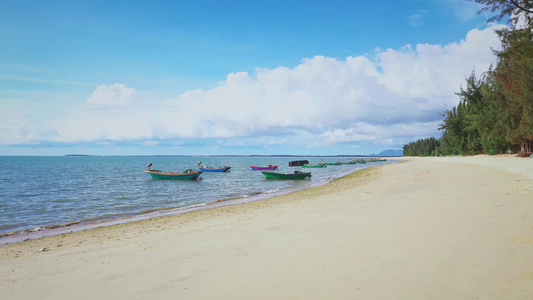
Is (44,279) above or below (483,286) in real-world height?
below

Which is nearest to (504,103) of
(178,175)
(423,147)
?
(178,175)

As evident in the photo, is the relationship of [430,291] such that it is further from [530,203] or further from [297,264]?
[530,203]

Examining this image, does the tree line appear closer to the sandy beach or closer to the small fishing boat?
the sandy beach

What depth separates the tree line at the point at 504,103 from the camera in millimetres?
8172

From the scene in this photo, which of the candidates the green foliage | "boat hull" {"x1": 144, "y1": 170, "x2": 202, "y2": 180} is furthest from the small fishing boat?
the green foliage

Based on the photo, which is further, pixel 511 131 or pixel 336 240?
pixel 511 131

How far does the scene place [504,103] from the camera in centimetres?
4778

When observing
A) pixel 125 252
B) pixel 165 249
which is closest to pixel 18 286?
pixel 125 252

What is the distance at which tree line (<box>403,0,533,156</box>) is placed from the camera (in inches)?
322

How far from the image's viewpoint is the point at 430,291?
4.55m

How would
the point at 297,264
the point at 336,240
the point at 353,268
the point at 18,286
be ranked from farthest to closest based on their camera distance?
the point at 336,240, the point at 18,286, the point at 297,264, the point at 353,268

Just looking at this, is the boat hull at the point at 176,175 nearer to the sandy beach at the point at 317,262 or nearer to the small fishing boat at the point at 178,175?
the small fishing boat at the point at 178,175

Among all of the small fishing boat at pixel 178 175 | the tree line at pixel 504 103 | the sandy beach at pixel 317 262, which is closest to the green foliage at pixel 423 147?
→ the tree line at pixel 504 103

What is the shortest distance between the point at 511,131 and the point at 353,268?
5436cm
